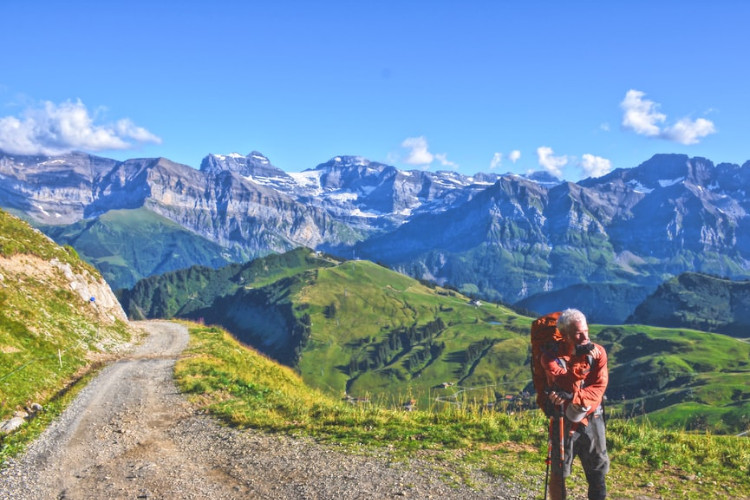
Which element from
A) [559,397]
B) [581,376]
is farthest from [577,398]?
[581,376]

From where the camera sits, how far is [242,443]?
18.5 meters

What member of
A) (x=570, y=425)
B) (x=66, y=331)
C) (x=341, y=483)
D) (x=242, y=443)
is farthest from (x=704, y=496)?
(x=66, y=331)

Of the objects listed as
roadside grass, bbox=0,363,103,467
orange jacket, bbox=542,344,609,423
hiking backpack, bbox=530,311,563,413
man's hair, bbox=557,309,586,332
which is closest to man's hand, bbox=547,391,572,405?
orange jacket, bbox=542,344,609,423

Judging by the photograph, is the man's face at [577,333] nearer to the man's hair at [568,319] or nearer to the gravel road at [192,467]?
the man's hair at [568,319]

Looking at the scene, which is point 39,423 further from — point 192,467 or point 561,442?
point 561,442

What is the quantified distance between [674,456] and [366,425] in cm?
1018

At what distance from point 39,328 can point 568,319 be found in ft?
117

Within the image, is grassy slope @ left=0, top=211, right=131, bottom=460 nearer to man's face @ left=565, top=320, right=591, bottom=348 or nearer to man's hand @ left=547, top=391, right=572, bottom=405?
man's hand @ left=547, top=391, right=572, bottom=405

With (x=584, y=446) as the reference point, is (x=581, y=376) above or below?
above

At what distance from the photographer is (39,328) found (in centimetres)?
3478

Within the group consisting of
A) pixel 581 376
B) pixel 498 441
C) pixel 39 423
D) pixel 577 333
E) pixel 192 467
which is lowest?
pixel 39 423

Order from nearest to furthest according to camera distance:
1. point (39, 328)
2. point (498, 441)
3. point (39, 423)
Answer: point (498, 441) < point (39, 423) < point (39, 328)

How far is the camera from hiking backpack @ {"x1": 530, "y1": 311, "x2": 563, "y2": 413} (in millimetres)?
11195

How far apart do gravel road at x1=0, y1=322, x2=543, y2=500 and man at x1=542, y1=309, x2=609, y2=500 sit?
2.77 meters
